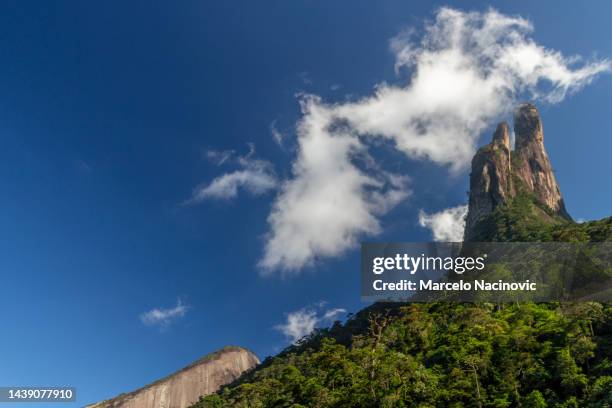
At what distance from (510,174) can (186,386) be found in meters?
108

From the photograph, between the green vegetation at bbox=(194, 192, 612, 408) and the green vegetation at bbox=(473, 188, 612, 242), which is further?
the green vegetation at bbox=(473, 188, 612, 242)

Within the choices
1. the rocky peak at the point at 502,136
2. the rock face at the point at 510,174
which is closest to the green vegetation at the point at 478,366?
the rock face at the point at 510,174

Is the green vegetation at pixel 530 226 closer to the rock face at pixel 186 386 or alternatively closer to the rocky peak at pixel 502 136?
the rocky peak at pixel 502 136

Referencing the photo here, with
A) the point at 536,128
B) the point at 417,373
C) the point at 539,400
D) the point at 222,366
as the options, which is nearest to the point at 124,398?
the point at 222,366

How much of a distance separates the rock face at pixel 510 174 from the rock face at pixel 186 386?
76.2 m

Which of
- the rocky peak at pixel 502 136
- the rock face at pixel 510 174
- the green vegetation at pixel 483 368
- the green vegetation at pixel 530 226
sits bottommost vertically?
the green vegetation at pixel 483 368

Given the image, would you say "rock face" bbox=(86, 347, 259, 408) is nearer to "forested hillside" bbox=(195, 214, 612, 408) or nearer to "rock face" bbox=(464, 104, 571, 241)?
"forested hillside" bbox=(195, 214, 612, 408)

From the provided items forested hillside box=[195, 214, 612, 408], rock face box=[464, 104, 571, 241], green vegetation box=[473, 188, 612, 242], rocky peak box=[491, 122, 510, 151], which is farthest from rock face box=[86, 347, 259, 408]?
rocky peak box=[491, 122, 510, 151]

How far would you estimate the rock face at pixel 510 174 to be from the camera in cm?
13112

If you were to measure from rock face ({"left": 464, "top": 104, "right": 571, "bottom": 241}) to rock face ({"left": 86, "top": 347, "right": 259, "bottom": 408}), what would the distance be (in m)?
76.2

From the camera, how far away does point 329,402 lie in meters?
38.0

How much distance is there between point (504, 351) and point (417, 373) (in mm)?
7581

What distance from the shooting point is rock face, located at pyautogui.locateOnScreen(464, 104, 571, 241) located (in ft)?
430

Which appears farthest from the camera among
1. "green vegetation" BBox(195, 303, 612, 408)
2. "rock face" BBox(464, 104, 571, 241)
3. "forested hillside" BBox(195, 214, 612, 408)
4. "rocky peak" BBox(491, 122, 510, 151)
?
"rocky peak" BBox(491, 122, 510, 151)
